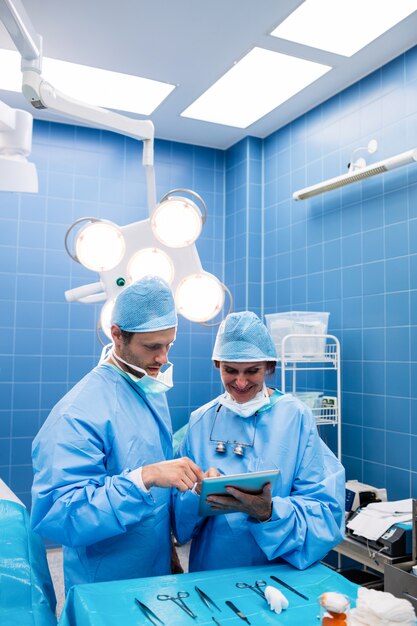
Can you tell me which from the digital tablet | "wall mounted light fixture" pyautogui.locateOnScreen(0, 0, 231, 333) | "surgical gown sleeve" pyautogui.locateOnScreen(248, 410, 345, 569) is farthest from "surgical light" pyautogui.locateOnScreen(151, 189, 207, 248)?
the digital tablet

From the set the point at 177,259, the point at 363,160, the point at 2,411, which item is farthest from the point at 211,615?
the point at 2,411

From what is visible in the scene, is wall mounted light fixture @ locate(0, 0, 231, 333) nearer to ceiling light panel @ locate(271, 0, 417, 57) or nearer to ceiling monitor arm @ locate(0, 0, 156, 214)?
ceiling monitor arm @ locate(0, 0, 156, 214)

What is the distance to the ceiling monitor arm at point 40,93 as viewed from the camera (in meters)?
1.47

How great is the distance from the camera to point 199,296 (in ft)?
6.22

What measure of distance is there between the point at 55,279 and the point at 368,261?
2209mm

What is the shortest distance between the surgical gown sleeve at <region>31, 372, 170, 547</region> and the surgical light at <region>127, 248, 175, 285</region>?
45 cm

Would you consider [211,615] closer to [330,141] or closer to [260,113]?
[330,141]

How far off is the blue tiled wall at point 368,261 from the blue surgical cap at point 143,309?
1.77 m

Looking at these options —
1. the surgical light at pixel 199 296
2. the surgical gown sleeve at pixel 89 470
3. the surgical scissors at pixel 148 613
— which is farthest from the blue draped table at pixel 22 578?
the surgical light at pixel 199 296

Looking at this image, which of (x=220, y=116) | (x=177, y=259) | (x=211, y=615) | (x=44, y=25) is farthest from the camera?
(x=220, y=116)

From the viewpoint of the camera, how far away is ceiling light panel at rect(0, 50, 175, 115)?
331 centimetres

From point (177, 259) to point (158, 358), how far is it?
41 centimetres

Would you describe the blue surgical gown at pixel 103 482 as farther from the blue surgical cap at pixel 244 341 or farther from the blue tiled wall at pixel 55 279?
the blue tiled wall at pixel 55 279

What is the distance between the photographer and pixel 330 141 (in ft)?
11.8
